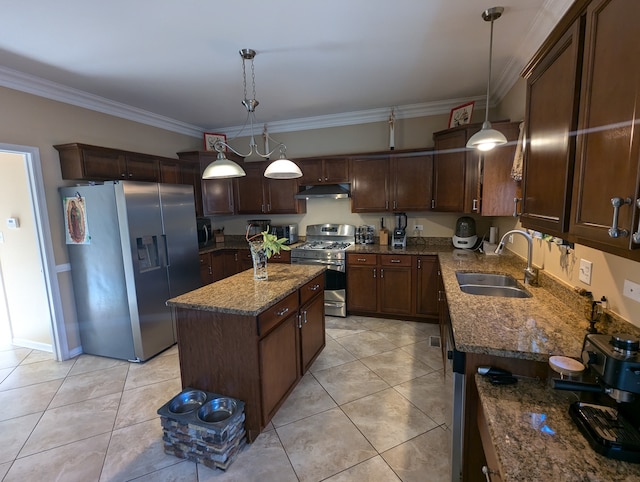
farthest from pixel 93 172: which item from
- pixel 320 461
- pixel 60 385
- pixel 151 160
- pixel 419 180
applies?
pixel 419 180

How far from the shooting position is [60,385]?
2664 mm

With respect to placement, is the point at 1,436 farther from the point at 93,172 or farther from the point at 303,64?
the point at 303,64

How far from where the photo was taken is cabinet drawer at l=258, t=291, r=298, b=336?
1.89 metres

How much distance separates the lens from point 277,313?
2062 mm

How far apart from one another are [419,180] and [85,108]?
154 inches

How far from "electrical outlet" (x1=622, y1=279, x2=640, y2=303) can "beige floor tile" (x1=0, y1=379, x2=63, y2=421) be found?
3.77m

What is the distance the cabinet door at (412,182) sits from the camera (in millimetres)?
3781

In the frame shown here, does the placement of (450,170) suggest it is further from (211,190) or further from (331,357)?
(211,190)

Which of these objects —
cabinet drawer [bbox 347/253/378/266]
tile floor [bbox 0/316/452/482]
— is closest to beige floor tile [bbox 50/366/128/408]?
tile floor [bbox 0/316/452/482]

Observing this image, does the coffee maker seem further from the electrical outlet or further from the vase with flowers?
the electrical outlet

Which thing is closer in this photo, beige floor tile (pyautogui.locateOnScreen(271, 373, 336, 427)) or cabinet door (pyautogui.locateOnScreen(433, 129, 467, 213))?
beige floor tile (pyautogui.locateOnScreen(271, 373, 336, 427))

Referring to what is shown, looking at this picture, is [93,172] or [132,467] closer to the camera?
[132,467]

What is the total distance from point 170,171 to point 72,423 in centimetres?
290

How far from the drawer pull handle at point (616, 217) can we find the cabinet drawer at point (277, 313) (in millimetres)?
1646
